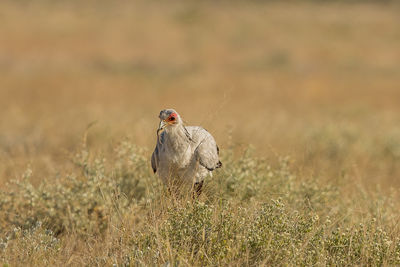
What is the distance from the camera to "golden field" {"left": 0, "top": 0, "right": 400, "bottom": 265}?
215 inches

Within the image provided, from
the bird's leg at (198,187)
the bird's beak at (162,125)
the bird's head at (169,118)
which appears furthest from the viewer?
the bird's leg at (198,187)

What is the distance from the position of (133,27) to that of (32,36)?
23.5 ft

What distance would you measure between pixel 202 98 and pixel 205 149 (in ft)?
33.4

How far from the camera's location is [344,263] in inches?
149

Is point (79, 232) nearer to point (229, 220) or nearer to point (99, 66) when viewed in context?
point (229, 220)

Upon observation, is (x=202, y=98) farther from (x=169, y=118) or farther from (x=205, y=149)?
(x=169, y=118)

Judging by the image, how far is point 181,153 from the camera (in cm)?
457

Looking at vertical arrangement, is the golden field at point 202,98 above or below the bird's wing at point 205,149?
below

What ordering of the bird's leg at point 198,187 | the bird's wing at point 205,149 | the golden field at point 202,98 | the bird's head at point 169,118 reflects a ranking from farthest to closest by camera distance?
the golden field at point 202,98 < the bird's leg at point 198,187 < the bird's wing at point 205,149 < the bird's head at point 169,118

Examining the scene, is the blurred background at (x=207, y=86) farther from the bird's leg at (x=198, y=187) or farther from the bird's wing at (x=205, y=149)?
the bird's leg at (x=198, y=187)

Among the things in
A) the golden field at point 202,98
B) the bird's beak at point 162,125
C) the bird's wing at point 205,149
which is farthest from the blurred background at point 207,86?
the bird's beak at point 162,125

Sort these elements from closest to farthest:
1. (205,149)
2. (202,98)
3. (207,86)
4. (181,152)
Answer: (181,152)
(205,149)
(202,98)
(207,86)

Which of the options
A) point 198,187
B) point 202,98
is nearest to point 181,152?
point 198,187

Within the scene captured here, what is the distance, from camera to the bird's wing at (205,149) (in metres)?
4.67
